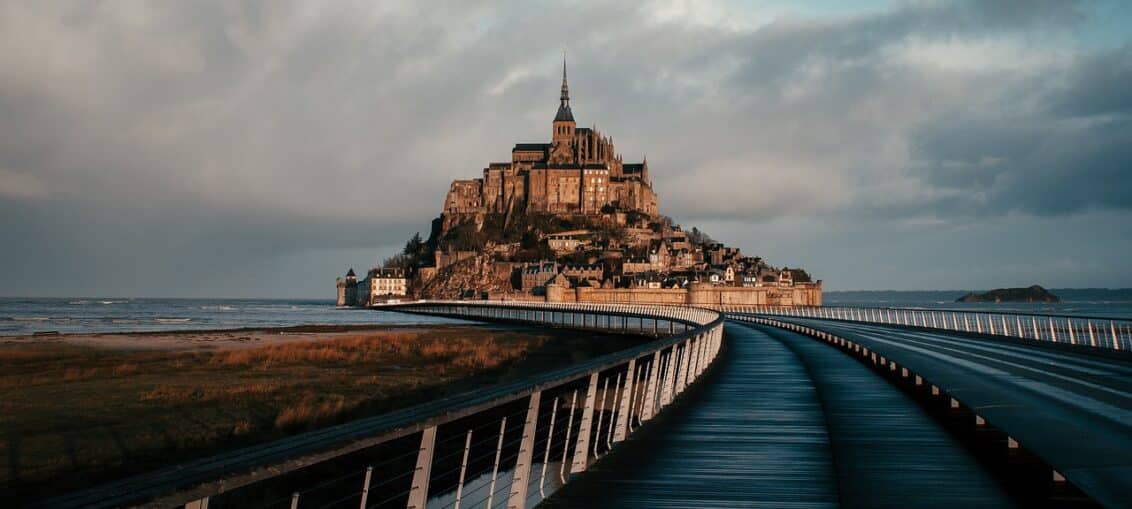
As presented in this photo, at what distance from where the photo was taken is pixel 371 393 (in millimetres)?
27141

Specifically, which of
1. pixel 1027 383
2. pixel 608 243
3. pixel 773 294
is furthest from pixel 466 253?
pixel 1027 383

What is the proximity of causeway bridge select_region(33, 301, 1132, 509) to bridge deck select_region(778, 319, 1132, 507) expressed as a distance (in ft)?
0.12

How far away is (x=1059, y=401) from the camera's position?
12.8m

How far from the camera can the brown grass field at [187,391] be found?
16984 millimetres

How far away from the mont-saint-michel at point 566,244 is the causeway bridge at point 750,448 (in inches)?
5317

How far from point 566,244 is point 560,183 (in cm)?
1505

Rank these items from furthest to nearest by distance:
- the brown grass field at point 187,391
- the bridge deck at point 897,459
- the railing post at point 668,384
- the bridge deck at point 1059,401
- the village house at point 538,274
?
the village house at point 538,274, the brown grass field at point 187,391, the railing post at point 668,384, the bridge deck at point 1059,401, the bridge deck at point 897,459

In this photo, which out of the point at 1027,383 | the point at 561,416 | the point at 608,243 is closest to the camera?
the point at 1027,383

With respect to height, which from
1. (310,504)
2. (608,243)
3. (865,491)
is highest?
(608,243)

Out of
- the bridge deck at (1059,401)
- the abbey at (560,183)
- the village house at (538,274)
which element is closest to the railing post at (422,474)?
the bridge deck at (1059,401)

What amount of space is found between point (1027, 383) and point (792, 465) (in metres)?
8.67

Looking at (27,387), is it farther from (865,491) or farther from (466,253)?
(466,253)

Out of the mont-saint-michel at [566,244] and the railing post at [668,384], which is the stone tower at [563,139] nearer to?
the mont-saint-michel at [566,244]

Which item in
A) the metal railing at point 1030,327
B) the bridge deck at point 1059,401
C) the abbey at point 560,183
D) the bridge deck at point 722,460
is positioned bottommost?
the bridge deck at point 722,460
